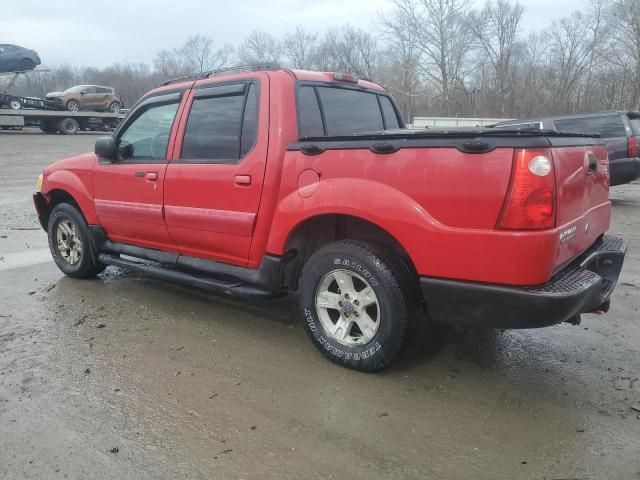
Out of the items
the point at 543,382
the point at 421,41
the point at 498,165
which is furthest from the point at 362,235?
the point at 421,41

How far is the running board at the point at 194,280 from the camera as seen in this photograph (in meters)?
3.77

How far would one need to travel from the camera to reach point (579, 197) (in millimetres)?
3016

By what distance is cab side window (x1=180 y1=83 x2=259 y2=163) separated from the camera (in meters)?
3.77

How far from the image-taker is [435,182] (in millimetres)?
2799

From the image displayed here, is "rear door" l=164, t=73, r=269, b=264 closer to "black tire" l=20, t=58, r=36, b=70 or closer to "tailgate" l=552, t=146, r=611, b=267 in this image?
"tailgate" l=552, t=146, r=611, b=267

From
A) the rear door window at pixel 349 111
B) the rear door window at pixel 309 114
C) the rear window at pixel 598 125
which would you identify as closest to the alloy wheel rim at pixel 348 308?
the rear door window at pixel 309 114

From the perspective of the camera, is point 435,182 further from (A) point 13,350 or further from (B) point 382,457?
(A) point 13,350

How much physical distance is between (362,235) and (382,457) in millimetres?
1428

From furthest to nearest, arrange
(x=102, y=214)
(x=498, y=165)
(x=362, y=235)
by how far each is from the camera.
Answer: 1. (x=102, y=214)
2. (x=362, y=235)
3. (x=498, y=165)

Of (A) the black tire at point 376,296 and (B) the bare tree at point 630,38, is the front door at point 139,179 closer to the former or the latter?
(A) the black tire at point 376,296

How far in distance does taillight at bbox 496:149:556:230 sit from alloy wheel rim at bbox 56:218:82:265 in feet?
→ 14.1

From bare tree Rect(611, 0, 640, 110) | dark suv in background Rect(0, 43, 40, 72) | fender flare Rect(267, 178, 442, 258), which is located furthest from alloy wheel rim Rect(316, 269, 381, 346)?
bare tree Rect(611, 0, 640, 110)

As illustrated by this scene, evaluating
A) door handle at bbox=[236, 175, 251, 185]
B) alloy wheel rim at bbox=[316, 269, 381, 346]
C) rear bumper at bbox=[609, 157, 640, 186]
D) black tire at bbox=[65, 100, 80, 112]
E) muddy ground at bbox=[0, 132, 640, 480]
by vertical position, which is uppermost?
black tire at bbox=[65, 100, 80, 112]

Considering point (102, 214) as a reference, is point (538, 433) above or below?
below
